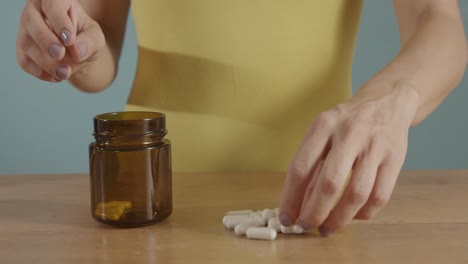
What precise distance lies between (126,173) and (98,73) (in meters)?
0.46

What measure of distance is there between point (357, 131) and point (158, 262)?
0.26m

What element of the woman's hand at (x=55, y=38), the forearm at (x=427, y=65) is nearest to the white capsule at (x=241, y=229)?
the forearm at (x=427, y=65)

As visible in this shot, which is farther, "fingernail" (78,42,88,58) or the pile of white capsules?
"fingernail" (78,42,88,58)

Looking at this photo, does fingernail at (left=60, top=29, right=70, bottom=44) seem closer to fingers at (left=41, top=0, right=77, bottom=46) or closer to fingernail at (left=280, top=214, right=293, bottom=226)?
fingers at (left=41, top=0, right=77, bottom=46)

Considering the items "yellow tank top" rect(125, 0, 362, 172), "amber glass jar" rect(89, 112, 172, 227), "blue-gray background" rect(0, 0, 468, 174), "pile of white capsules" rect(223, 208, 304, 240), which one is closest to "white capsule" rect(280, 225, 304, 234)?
"pile of white capsules" rect(223, 208, 304, 240)

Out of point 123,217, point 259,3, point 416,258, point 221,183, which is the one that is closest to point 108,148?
point 123,217

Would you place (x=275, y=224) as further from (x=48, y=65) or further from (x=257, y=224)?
(x=48, y=65)

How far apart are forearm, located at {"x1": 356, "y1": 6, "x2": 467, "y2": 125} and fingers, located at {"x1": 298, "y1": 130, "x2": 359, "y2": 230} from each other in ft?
0.35

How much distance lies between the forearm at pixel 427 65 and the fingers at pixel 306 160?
0.30 feet

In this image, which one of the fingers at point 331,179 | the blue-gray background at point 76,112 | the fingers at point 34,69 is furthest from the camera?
the blue-gray background at point 76,112

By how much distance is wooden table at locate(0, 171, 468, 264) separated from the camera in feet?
2.36

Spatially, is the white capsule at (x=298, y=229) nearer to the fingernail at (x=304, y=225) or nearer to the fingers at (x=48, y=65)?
the fingernail at (x=304, y=225)

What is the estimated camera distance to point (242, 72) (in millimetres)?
1220

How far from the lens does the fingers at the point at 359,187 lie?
0.72 meters
